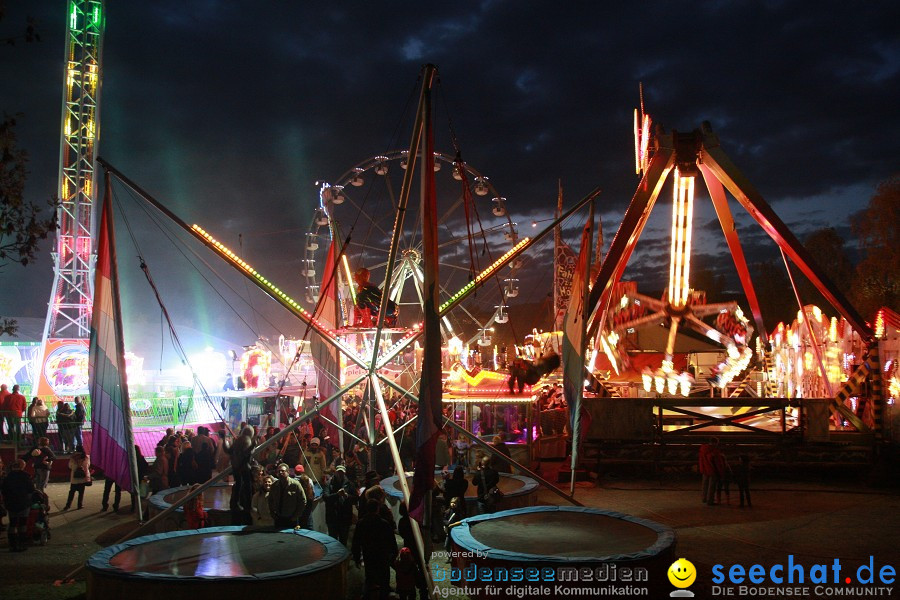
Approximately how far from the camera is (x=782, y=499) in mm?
14172

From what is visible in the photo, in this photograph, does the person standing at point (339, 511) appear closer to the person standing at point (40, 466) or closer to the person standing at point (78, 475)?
the person standing at point (78, 475)

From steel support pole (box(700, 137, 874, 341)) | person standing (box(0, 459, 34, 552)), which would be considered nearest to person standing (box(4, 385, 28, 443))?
person standing (box(0, 459, 34, 552))

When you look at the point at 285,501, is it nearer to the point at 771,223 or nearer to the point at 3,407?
the point at 3,407

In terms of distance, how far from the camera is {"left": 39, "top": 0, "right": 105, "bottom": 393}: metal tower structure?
3153 cm

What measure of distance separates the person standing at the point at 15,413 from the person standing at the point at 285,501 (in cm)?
1091

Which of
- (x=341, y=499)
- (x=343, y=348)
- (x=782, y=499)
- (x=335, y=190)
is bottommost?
(x=782, y=499)

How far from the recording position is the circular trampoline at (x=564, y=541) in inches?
296

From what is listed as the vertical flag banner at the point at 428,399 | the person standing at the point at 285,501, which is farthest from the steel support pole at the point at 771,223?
the person standing at the point at 285,501

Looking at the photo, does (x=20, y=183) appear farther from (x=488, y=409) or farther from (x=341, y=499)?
(x=488, y=409)

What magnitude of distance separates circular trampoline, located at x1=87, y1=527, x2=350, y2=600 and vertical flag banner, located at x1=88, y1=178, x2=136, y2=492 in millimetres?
1183

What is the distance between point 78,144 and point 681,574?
32579mm

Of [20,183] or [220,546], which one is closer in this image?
[20,183]

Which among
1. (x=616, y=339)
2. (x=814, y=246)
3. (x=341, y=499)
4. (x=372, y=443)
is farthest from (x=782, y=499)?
(x=814, y=246)

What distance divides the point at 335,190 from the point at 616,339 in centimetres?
1164
